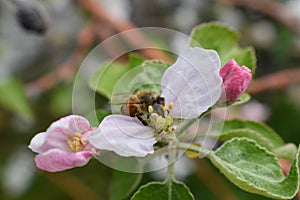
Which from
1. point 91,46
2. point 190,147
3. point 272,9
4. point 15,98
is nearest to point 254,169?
point 190,147

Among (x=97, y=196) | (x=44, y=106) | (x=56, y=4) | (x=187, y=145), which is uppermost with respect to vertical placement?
(x=56, y=4)

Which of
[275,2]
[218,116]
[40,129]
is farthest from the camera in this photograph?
[275,2]

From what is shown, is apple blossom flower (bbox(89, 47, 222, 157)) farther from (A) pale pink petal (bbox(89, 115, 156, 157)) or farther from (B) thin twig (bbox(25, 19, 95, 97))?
(B) thin twig (bbox(25, 19, 95, 97))

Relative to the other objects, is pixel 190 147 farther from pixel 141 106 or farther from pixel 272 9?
pixel 272 9

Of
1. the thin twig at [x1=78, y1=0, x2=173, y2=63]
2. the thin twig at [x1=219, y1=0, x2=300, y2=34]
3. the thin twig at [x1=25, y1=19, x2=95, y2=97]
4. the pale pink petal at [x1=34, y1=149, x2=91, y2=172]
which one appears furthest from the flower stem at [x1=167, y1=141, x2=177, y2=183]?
the thin twig at [x1=219, y1=0, x2=300, y2=34]

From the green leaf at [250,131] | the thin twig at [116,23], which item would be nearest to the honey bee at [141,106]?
the green leaf at [250,131]

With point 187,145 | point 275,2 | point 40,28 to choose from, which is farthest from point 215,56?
point 275,2

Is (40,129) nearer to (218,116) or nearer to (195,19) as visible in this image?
(195,19)
